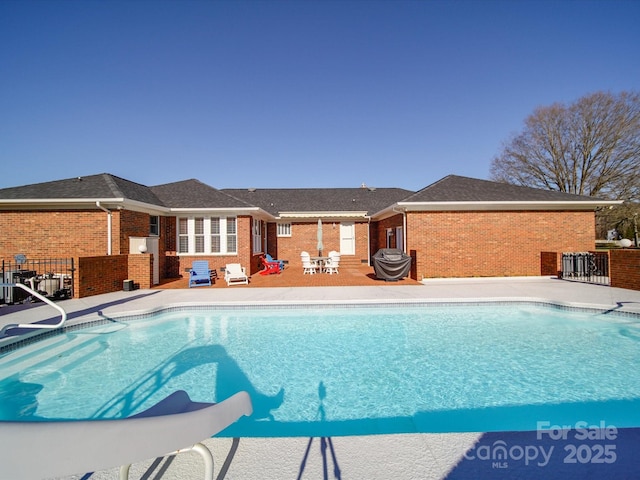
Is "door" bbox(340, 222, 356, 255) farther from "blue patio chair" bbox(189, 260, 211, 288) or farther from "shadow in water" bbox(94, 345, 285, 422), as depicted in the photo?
"shadow in water" bbox(94, 345, 285, 422)

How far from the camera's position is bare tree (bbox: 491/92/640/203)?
26875mm

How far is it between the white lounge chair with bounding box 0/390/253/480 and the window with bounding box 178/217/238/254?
15.9m

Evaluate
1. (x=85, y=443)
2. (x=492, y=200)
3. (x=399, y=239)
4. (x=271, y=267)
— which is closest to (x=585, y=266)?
(x=492, y=200)

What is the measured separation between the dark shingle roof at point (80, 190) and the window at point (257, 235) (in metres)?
5.51

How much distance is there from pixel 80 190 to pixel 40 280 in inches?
178

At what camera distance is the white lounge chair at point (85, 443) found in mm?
1252

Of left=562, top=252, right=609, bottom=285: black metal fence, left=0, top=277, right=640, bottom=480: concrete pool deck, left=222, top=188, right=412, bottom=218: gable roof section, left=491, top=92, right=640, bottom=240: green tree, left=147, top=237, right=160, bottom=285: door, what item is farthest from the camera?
left=491, top=92, right=640, bottom=240: green tree

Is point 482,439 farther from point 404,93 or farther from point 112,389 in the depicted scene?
point 404,93

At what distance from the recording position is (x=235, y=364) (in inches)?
256

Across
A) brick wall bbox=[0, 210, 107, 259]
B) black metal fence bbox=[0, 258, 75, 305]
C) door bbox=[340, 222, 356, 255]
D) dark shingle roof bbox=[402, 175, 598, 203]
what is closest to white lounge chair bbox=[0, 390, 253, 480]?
black metal fence bbox=[0, 258, 75, 305]

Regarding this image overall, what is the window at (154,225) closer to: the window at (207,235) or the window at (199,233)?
the window at (207,235)

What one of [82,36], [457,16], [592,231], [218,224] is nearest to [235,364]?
[218,224]

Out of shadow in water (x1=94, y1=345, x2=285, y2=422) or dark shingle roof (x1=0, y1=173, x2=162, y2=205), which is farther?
dark shingle roof (x1=0, y1=173, x2=162, y2=205)

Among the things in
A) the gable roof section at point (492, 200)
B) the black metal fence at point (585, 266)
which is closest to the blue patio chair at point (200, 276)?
the gable roof section at point (492, 200)
